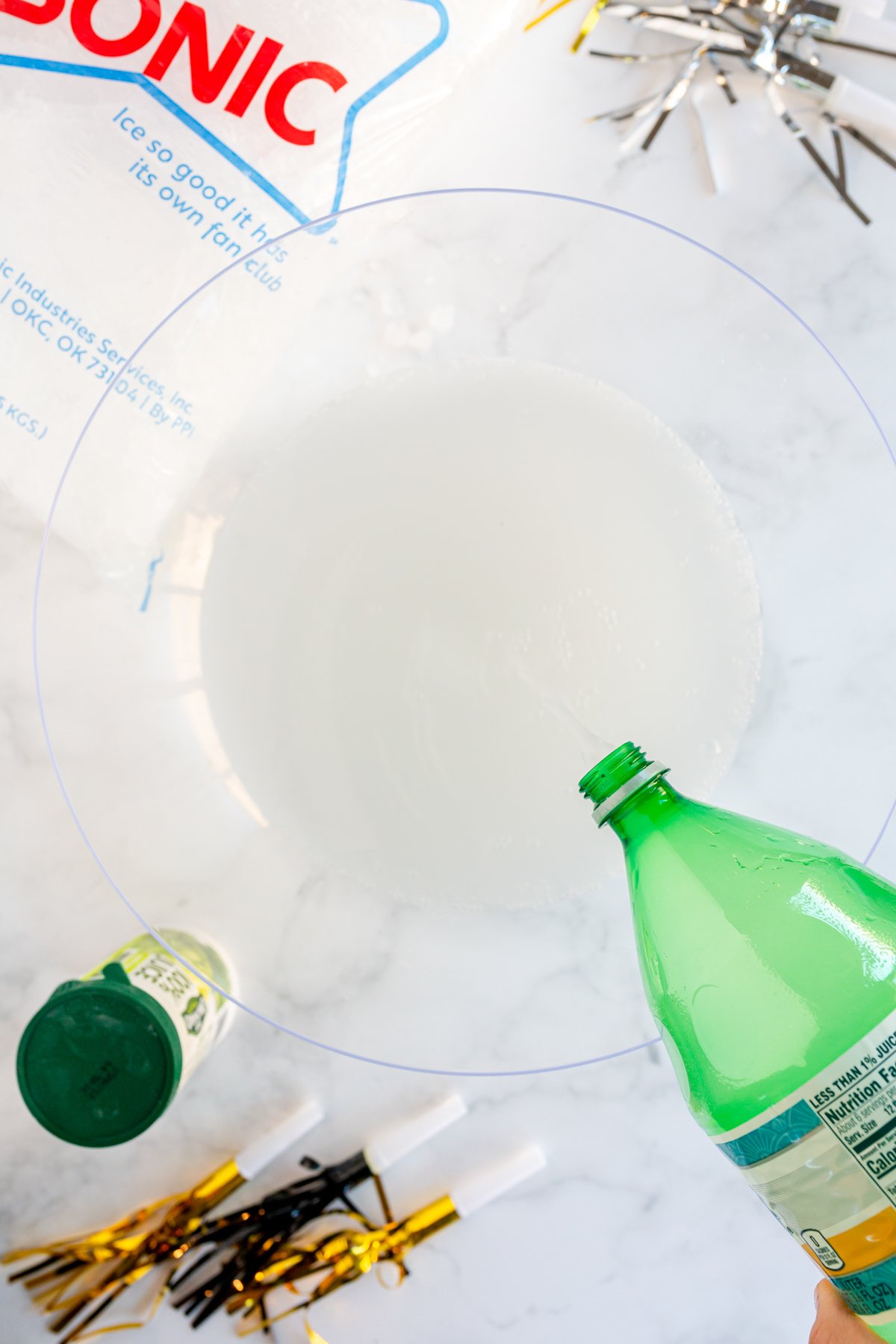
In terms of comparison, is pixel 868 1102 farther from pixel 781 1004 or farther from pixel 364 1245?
pixel 364 1245

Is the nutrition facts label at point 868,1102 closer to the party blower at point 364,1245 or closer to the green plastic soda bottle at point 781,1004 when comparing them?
the green plastic soda bottle at point 781,1004

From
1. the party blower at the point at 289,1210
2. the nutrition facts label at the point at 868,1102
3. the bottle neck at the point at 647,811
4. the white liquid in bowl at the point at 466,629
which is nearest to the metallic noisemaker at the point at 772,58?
the white liquid in bowl at the point at 466,629

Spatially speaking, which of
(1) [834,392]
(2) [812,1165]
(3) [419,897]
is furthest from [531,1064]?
(1) [834,392]

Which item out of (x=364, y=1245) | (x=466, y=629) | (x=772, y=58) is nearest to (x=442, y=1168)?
(x=364, y=1245)

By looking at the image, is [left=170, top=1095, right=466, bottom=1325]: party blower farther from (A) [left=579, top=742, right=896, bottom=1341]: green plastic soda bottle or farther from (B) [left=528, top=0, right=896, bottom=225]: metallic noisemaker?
(B) [left=528, top=0, right=896, bottom=225]: metallic noisemaker

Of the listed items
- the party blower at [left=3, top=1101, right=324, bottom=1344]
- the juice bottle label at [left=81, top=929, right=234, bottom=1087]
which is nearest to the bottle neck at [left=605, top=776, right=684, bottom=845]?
the juice bottle label at [left=81, top=929, right=234, bottom=1087]

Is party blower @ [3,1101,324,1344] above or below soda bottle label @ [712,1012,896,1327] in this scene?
above
